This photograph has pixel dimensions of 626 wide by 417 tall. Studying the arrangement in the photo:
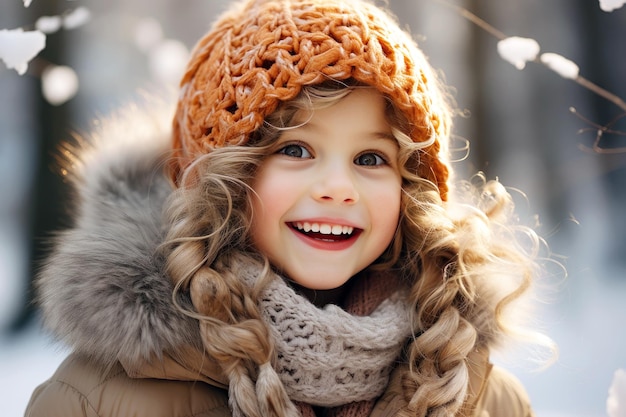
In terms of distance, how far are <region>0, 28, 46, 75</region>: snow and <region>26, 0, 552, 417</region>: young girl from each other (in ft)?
1.33

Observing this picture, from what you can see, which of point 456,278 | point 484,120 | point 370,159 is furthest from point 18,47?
point 484,120

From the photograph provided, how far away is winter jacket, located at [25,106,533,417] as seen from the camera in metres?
1.55

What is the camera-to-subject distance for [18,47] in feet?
5.91

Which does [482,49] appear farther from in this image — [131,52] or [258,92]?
[258,92]

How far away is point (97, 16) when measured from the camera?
5.57 m

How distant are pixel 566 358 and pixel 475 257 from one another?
1703mm

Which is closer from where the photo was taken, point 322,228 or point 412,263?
point 322,228

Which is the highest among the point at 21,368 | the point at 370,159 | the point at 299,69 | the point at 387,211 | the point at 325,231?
the point at 299,69

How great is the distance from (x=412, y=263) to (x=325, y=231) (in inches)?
12.6

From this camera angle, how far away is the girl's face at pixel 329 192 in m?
1.66

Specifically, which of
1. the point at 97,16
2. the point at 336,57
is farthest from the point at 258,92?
the point at 97,16

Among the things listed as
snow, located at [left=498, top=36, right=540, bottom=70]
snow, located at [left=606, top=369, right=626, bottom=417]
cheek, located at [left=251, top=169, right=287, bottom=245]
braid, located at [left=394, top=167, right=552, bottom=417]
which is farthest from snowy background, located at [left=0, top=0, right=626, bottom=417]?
cheek, located at [left=251, top=169, right=287, bottom=245]

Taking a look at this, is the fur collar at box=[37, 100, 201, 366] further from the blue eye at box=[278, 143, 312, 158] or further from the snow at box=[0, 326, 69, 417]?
the snow at box=[0, 326, 69, 417]

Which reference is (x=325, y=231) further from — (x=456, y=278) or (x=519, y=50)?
(x=519, y=50)
